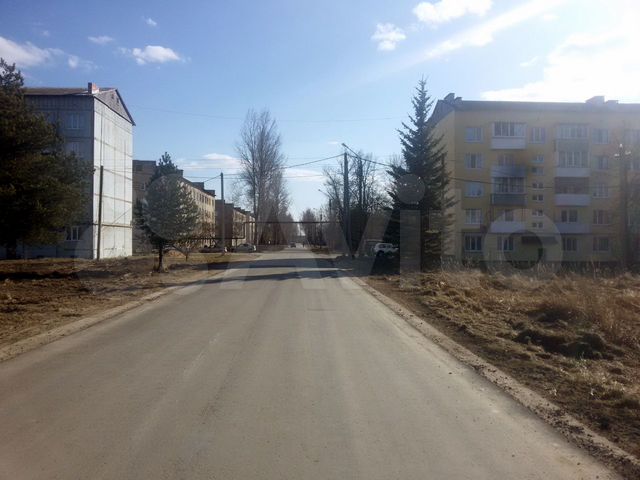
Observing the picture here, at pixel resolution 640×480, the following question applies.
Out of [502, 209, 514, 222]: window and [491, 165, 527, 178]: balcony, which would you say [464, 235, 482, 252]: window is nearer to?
[502, 209, 514, 222]: window

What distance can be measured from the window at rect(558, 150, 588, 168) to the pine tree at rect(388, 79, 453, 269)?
2171 centimetres

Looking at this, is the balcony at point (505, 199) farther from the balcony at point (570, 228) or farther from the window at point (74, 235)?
the window at point (74, 235)

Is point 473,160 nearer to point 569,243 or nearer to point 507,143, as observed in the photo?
point 507,143

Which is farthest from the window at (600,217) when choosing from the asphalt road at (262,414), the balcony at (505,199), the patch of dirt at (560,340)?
the asphalt road at (262,414)

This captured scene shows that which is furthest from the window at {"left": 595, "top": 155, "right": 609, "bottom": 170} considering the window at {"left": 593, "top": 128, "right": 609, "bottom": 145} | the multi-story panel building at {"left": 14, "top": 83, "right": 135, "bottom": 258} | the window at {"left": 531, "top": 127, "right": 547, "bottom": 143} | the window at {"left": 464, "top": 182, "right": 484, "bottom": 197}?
the multi-story panel building at {"left": 14, "top": 83, "right": 135, "bottom": 258}

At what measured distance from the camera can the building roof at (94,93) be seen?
4756 centimetres

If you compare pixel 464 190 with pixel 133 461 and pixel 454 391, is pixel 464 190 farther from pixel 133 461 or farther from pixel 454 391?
pixel 133 461

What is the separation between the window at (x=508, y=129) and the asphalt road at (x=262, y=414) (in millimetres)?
42478

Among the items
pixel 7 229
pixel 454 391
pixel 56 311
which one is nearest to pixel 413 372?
pixel 454 391

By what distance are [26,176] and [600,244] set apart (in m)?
47.3

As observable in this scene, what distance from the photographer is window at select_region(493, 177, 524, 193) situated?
49031 millimetres

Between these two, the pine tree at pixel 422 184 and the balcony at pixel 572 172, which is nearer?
the pine tree at pixel 422 184

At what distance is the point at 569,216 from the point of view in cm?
5066

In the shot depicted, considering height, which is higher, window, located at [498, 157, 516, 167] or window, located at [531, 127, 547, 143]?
window, located at [531, 127, 547, 143]
